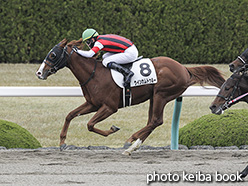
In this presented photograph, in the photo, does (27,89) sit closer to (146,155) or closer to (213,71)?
(146,155)

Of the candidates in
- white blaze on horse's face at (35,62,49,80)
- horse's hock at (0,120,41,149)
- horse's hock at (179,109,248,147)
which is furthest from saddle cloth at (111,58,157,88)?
horse's hock at (0,120,41,149)

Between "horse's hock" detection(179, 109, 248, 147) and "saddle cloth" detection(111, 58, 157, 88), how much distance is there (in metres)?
1.11

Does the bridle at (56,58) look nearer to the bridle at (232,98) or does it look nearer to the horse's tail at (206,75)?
the horse's tail at (206,75)

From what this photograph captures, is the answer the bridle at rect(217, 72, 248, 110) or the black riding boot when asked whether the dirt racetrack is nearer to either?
the bridle at rect(217, 72, 248, 110)

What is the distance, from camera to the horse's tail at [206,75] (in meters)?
7.12

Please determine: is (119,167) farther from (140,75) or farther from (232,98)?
(232,98)

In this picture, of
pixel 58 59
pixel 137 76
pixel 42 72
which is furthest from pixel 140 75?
pixel 42 72

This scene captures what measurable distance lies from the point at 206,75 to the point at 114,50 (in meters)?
1.26

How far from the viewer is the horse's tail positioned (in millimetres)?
7117

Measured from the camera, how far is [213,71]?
719 cm

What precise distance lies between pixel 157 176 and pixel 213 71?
213 centimetres

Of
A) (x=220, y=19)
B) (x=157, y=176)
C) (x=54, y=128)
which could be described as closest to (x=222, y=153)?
(x=157, y=176)

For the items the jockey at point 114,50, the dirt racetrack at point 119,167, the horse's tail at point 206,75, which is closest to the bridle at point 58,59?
the jockey at point 114,50

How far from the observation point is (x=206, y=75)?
23.6 ft
